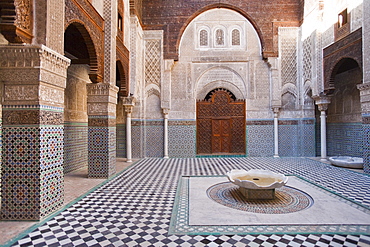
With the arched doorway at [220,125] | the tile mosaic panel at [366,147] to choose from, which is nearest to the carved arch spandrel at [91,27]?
the arched doorway at [220,125]

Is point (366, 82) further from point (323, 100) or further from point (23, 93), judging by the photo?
point (23, 93)

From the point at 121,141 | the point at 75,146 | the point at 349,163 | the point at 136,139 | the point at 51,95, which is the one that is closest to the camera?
the point at 51,95

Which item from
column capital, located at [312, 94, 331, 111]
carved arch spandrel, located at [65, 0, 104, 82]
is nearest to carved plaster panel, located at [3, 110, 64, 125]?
carved arch spandrel, located at [65, 0, 104, 82]

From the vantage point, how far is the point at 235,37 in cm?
719

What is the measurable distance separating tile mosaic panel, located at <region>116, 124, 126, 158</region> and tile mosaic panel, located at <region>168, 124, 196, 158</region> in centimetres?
137

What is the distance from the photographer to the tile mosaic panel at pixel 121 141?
6969 millimetres

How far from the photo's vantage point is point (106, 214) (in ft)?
8.60

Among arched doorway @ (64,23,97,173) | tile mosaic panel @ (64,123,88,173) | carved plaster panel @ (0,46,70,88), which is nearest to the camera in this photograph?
carved plaster panel @ (0,46,70,88)

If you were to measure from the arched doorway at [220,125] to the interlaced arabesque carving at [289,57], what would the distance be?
154cm

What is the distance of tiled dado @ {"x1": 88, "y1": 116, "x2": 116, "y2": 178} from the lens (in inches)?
167

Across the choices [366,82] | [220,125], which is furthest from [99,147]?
[366,82]

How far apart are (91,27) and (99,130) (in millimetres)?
1783

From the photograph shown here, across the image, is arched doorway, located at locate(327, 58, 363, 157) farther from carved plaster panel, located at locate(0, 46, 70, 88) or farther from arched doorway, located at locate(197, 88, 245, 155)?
carved plaster panel, located at locate(0, 46, 70, 88)

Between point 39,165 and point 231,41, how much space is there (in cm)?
641
